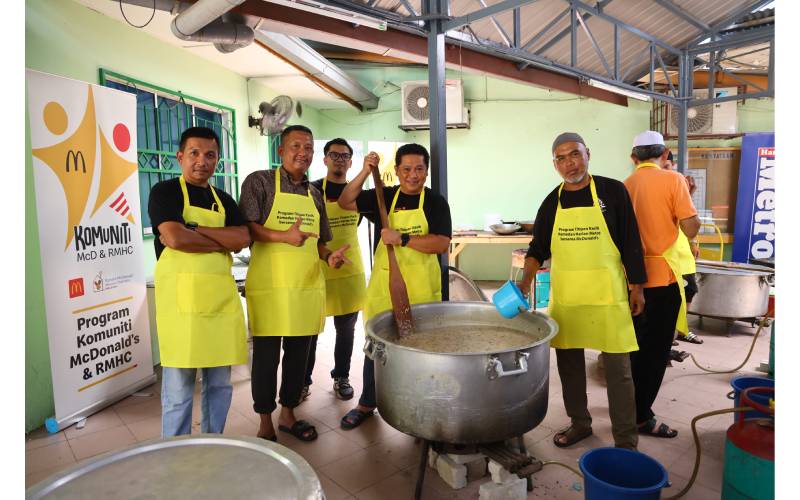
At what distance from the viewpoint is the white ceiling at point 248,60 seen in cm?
358

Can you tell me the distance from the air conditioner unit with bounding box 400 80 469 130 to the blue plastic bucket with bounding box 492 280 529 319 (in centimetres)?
517

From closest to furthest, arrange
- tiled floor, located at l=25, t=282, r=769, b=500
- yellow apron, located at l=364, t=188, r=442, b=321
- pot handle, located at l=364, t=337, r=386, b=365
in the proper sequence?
pot handle, located at l=364, t=337, r=386, b=365 < tiled floor, located at l=25, t=282, r=769, b=500 < yellow apron, located at l=364, t=188, r=442, b=321

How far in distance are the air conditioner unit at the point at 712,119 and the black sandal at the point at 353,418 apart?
6.41 metres

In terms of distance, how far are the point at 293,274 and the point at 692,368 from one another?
3216 millimetres

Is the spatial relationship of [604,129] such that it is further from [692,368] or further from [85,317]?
[85,317]

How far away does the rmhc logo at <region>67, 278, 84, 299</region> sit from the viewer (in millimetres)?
3008

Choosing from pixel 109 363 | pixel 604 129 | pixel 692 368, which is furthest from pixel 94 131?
pixel 604 129

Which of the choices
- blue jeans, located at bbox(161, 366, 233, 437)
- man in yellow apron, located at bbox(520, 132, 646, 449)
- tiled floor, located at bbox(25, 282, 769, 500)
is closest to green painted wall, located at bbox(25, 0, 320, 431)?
tiled floor, located at bbox(25, 282, 769, 500)

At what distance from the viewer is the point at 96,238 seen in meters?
3.18

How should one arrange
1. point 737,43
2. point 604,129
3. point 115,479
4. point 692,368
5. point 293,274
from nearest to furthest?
point 115,479 → point 293,274 → point 692,368 → point 737,43 → point 604,129

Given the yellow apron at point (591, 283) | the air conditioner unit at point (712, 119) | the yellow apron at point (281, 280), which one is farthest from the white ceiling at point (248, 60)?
the air conditioner unit at point (712, 119)

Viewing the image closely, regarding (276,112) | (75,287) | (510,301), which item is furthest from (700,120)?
(75,287)

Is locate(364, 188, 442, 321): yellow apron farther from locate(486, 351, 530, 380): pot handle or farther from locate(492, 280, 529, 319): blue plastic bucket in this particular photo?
locate(486, 351, 530, 380): pot handle

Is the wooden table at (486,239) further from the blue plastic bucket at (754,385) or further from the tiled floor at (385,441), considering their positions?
the blue plastic bucket at (754,385)
